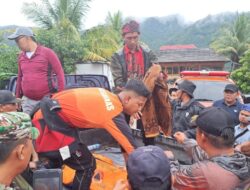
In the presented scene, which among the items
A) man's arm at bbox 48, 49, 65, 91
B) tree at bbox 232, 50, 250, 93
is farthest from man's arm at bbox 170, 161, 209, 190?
tree at bbox 232, 50, 250, 93

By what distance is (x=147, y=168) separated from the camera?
1.88m

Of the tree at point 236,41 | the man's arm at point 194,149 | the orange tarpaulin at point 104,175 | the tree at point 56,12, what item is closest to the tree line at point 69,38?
the tree at point 56,12

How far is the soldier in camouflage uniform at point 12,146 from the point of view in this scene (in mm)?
1638

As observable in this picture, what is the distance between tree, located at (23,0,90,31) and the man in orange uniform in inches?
703

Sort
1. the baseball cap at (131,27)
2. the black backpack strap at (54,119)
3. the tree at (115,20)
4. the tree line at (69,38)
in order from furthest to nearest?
the tree at (115,20) < the tree line at (69,38) < the baseball cap at (131,27) < the black backpack strap at (54,119)

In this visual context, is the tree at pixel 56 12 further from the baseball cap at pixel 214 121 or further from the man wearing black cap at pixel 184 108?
the baseball cap at pixel 214 121

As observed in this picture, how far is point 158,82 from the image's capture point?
4.01 m

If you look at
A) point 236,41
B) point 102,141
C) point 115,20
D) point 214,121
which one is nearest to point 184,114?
point 102,141

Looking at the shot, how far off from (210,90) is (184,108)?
334 cm

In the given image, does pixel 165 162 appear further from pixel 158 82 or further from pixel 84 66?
pixel 84 66

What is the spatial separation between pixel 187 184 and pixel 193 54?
125 feet

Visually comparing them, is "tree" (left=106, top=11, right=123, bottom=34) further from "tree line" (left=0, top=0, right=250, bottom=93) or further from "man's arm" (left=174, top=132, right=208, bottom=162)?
"man's arm" (left=174, top=132, right=208, bottom=162)

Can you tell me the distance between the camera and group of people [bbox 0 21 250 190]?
189 cm

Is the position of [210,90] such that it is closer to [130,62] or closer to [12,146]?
[130,62]
